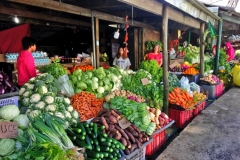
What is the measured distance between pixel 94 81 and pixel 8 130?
2192 mm

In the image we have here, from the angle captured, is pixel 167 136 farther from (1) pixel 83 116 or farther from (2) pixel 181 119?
(1) pixel 83 116

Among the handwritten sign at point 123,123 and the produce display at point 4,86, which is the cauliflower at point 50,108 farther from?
the handwritten sign at point 123,123

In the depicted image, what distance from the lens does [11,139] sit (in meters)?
2.01

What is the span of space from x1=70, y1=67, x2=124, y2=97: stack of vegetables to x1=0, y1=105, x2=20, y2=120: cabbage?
5.19ft

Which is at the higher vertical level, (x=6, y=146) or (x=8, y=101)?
(x=8, y=101)

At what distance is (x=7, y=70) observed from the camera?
A: 718cm

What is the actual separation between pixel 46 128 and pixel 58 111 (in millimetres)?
816

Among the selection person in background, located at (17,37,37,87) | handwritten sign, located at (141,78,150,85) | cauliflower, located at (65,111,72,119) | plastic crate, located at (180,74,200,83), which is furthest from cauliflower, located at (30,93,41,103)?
plastic crate, located at (180,74,200,83)

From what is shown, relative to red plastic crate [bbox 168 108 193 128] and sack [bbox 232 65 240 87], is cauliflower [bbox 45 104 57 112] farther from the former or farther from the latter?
sack [bbox 232 65 240 87]

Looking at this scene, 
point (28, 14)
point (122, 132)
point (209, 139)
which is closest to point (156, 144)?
point (209, 139)

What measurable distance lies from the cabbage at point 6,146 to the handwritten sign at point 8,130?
0.05m

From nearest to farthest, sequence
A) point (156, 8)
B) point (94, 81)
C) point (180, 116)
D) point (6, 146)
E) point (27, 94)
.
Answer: point (6, 146), point (27, 94), point (156, 8), point (94, 81), point (180, 116)

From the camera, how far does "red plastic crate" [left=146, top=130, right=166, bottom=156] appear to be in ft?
11.1

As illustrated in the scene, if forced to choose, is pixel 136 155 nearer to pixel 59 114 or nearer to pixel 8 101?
pixel 59 114
